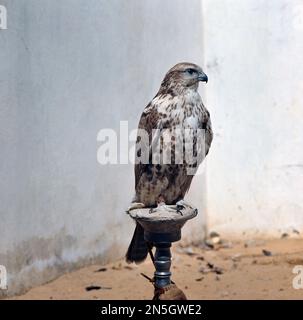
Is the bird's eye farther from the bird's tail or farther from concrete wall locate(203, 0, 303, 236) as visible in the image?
concrete wall locate(203, 0, 303, 236)

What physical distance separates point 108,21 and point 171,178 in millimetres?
1861

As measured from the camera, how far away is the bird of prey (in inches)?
157

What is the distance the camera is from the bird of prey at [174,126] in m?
3.98

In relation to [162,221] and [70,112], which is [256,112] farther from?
[162,221]

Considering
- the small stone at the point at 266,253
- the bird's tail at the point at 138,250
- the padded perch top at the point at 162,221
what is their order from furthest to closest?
the small stone at the point at 266,253 < the bird's tail at the point at 138,250 < the padded perch top at the point at 162,221

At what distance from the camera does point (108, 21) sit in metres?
A: 5.57

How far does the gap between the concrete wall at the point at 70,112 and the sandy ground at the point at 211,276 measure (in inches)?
5.9

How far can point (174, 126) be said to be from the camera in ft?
13.1

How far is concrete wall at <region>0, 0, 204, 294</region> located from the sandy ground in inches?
5.9

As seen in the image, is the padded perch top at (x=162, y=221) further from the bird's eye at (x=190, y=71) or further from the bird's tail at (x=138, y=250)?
the bird's eye at (x=190, y=71)

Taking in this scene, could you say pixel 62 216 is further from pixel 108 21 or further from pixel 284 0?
pixel 284 0

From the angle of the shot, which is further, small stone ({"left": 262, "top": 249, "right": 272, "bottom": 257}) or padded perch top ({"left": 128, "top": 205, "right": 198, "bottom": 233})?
small stone ({"left": 262, "top": 249, "right": 272, "bottom": 257})

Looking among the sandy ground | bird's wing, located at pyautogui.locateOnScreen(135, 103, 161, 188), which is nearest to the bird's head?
bird's wing, located at pyautogui.locateOnScreen(135, 103, 161, 188)

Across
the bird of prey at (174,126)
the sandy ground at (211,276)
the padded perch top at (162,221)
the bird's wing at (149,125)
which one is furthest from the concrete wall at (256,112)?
the padded perch top at (162,221)
